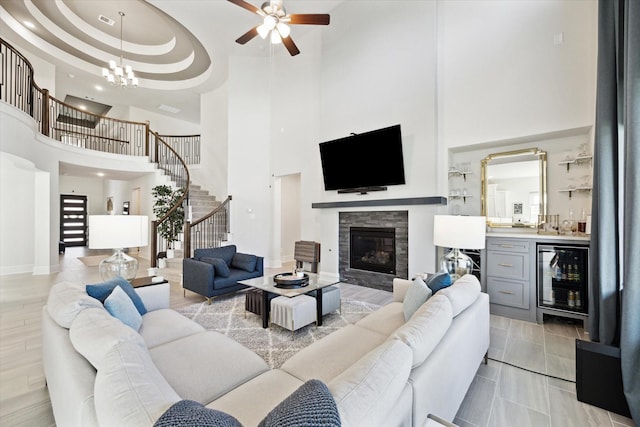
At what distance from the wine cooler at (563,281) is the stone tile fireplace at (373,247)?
5.73 ft

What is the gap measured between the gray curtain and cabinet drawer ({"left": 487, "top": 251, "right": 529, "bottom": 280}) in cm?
104

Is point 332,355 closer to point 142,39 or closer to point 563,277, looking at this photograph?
point 563,277

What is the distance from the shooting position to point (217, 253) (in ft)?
14.8

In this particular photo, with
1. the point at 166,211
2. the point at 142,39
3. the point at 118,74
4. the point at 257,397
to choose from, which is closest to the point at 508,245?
the point at 257,397

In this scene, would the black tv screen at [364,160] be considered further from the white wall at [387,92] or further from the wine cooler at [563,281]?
the wine cooler at [563,281]

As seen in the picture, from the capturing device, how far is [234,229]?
22.0ft

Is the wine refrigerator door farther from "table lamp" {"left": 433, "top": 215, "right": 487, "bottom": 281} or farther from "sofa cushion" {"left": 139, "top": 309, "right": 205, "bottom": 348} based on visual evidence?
"sofa cushion" {"left": 139, "top": 309, "right": 205, "bottom": 348}

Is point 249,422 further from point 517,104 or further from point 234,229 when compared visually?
point 234,229

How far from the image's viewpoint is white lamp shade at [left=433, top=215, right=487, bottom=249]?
8.87 ft

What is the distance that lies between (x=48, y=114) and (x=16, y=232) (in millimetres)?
2733

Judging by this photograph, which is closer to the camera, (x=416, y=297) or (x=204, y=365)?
(x=204, y=365)

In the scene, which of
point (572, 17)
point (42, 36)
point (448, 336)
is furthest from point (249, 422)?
point (42, 36)

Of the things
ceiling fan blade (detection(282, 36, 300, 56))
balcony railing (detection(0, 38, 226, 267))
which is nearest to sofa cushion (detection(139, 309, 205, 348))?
balcony railing (detection(0, 38, 226, 267))

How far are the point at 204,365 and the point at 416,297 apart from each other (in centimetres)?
151
